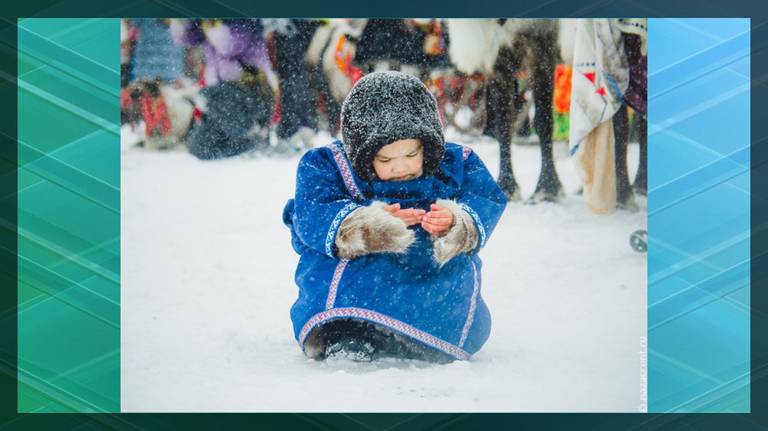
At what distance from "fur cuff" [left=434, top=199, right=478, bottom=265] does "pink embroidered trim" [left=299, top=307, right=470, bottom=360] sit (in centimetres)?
20

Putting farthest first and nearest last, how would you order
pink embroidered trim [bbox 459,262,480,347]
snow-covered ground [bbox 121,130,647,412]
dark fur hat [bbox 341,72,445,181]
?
snow-covered ground [bbox 121,130,647,412] < pink embroidered trim [bbox 459,262,480,347] < dark fur hat [bbox 341,72,445,181]

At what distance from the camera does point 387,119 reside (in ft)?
8.16

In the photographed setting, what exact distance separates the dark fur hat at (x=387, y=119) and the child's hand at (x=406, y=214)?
99 millimetres

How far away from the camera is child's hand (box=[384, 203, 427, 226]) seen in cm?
254

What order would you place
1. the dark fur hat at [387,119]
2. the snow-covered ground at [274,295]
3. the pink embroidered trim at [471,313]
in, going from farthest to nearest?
the snow-covered ground at [274,295]
the pink embroidered trim at [471,313]
the dark fur hat at [387,119]

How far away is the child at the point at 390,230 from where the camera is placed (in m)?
2.51

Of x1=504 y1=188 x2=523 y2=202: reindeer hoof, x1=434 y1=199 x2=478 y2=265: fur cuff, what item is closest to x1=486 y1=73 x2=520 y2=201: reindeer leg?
x1=504 y1=188 x2=523 y2=202: reindeer hoof

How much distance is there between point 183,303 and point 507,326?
945mm

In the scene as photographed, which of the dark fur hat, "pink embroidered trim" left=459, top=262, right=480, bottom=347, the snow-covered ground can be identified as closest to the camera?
the dark fur hat

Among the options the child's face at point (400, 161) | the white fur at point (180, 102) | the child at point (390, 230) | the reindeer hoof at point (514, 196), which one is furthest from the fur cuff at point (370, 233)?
the white fur at point (180, 102)

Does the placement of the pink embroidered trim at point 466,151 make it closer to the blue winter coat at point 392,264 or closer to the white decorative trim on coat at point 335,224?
the blue winter coat at point 392,264

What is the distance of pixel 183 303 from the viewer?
2.81 metres

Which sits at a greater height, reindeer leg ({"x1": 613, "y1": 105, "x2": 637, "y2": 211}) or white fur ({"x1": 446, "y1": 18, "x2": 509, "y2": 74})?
white fur ({"x1": 446, "y1": 18, "x2": 509, "y2": 74})

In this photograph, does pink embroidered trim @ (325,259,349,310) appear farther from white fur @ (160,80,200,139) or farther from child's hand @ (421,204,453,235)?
white fur @ (160,80,200,139)
